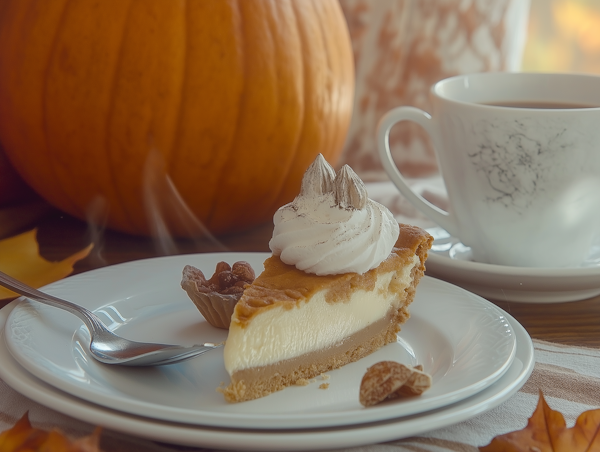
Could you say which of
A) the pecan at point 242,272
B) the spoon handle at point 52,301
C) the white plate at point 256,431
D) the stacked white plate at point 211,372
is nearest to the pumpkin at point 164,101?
the stacked white plate at point 211,372

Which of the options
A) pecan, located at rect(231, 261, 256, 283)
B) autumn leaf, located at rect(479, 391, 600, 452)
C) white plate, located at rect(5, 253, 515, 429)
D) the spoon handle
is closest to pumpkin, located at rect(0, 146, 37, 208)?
white plate, located at rect(5, 253, 515, 429)

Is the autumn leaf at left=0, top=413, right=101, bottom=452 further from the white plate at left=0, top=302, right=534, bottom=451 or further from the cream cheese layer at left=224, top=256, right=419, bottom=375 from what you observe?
the cream cheese layer at left=224, top=256, right=419, bottom=375

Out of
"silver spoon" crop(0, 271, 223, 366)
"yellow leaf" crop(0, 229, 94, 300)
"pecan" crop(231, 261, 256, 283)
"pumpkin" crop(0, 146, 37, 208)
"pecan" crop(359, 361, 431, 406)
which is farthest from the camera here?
"pumpkin" crop(0, 146, 37, 208)

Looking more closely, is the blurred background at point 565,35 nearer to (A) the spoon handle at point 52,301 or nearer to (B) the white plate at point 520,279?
(B) the white plate at point 520,279

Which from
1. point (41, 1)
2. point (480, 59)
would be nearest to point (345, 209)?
point (41, 1)

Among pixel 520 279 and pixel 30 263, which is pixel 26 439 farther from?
pixel 520 279

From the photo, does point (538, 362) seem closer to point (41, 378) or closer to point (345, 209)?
point (345, 209)
